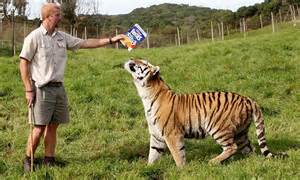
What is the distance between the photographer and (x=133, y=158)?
8766 millimetres

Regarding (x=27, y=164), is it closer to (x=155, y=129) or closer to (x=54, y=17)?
(x=155, y=129)

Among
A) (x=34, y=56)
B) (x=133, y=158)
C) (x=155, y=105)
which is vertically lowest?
(x=133, y=158)

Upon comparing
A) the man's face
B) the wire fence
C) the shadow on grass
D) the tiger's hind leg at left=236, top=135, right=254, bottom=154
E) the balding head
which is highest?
the wire fence

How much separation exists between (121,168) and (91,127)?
3560 millimetres

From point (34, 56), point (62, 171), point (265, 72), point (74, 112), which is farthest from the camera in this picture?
point (265, 72)

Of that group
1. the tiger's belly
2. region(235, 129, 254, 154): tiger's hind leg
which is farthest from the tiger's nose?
region(235, 129, 254, 154): tiger's hind leg

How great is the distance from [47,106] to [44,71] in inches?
20.7

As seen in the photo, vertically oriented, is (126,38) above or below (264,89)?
above

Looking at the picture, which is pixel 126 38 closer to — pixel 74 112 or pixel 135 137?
pixel 135 137

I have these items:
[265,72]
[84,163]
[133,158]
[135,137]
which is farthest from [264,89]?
[84,163]

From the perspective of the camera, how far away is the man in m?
7.67

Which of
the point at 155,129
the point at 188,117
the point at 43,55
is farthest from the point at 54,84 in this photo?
the point at 188,117

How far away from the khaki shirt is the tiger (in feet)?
3.51

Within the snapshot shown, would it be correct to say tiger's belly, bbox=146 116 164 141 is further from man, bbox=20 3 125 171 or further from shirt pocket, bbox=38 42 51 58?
shirt pocket, bbox=38 42 51 58
